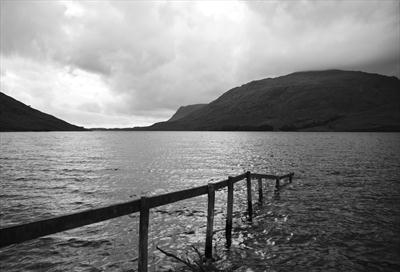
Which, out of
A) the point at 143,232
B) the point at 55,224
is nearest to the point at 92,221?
the point at 55,224

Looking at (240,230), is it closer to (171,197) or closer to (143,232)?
(171,197)

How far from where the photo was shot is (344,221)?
15836 millimetres

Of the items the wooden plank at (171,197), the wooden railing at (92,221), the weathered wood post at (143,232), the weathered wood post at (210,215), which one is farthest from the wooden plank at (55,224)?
the weathered wood post at (210,215)

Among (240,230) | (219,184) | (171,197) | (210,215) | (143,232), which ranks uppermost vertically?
(171,197)

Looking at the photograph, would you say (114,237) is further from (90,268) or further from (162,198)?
(162,198)

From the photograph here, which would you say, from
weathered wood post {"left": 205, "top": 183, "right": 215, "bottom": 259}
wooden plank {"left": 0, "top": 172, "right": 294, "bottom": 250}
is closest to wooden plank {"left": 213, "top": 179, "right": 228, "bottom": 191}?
weathered wood post {"left": 205, "top": 183, "right": 215, "bottom": 259}

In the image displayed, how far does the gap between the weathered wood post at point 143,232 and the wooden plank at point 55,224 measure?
1.67 ft

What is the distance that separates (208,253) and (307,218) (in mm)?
7827

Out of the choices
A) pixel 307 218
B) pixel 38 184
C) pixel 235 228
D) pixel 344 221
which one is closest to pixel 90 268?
pixel 235 228

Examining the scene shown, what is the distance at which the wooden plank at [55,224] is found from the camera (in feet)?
15.9

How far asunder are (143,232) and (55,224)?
2.77 meters

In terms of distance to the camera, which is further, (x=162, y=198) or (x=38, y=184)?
(x=38, y=184)

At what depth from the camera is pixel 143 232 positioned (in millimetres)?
7809

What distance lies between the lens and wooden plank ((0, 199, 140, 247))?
485 centimetres
